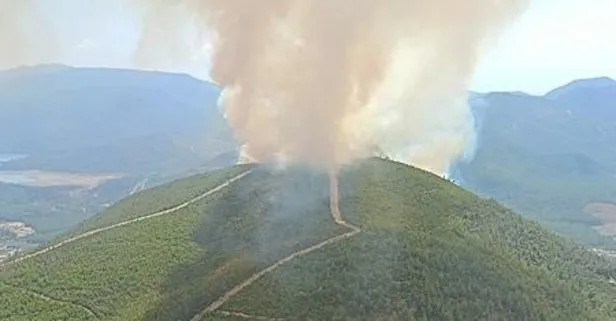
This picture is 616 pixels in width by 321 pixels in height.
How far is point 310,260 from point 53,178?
150037mm

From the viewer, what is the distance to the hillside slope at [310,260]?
40844mm

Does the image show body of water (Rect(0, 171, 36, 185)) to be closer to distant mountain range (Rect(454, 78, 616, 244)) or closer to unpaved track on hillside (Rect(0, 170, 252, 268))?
distant mountain range (Rect(454, 78, 616, 244))

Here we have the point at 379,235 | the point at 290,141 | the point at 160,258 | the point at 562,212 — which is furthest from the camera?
the point at 562,212

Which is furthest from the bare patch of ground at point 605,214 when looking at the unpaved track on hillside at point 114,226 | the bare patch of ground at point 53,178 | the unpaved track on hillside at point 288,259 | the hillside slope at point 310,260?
the bare patch of ground at point 53,178

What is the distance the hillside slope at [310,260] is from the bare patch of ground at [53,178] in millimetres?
117694

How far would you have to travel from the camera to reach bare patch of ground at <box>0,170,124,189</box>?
573 feet

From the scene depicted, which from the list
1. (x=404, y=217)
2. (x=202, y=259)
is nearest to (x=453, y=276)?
(x=404, y=217)

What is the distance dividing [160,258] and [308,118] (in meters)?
13.3

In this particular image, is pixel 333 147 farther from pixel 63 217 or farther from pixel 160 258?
pixel 63 217

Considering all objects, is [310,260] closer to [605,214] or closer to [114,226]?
[114,226]

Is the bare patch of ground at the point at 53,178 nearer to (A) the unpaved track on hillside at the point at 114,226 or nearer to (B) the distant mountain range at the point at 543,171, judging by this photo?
(B) the distant mountain range at the point at 543,171

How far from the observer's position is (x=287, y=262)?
1716 inches

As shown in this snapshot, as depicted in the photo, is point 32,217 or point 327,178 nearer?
point 327,178

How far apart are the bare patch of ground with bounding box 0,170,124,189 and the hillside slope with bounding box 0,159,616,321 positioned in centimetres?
11769
